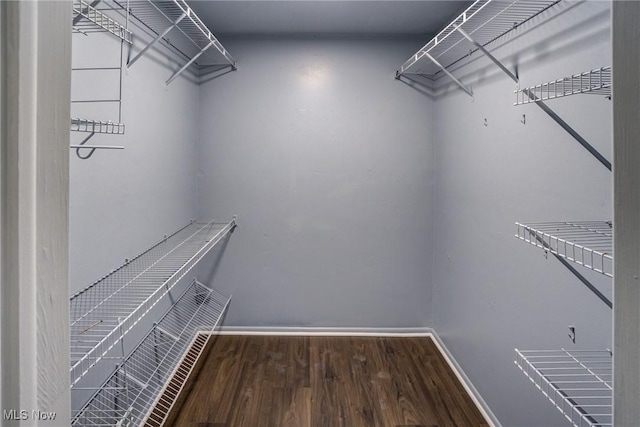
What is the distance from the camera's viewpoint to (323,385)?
6.67 ft

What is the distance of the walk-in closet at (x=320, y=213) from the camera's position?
409 millimetres

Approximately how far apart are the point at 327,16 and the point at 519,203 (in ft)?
5.08

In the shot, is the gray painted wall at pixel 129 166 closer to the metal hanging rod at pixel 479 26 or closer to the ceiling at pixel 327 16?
the ceiling at pixel 327 16

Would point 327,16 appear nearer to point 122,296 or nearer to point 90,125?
point 90,125

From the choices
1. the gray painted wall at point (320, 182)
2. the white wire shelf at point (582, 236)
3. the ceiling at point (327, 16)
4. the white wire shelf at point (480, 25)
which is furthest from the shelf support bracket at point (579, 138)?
the gray painted wall at point (320, 182)

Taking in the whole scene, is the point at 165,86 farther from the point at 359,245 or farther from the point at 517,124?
the point at 517,124

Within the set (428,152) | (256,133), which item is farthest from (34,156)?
(428,152)

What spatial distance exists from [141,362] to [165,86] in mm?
1417

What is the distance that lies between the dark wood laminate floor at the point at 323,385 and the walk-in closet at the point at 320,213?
0.05 feet

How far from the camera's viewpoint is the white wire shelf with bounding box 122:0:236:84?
63.4 inches

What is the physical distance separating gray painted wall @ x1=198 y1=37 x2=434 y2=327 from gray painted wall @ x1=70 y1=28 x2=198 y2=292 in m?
0.33

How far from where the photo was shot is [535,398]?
1377mm

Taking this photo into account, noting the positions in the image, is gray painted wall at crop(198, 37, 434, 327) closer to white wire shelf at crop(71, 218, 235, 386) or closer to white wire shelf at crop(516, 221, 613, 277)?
white wire shelf at crop(71, 218, 235, 386)

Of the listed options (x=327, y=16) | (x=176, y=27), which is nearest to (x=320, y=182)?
(x=327, y=16)
